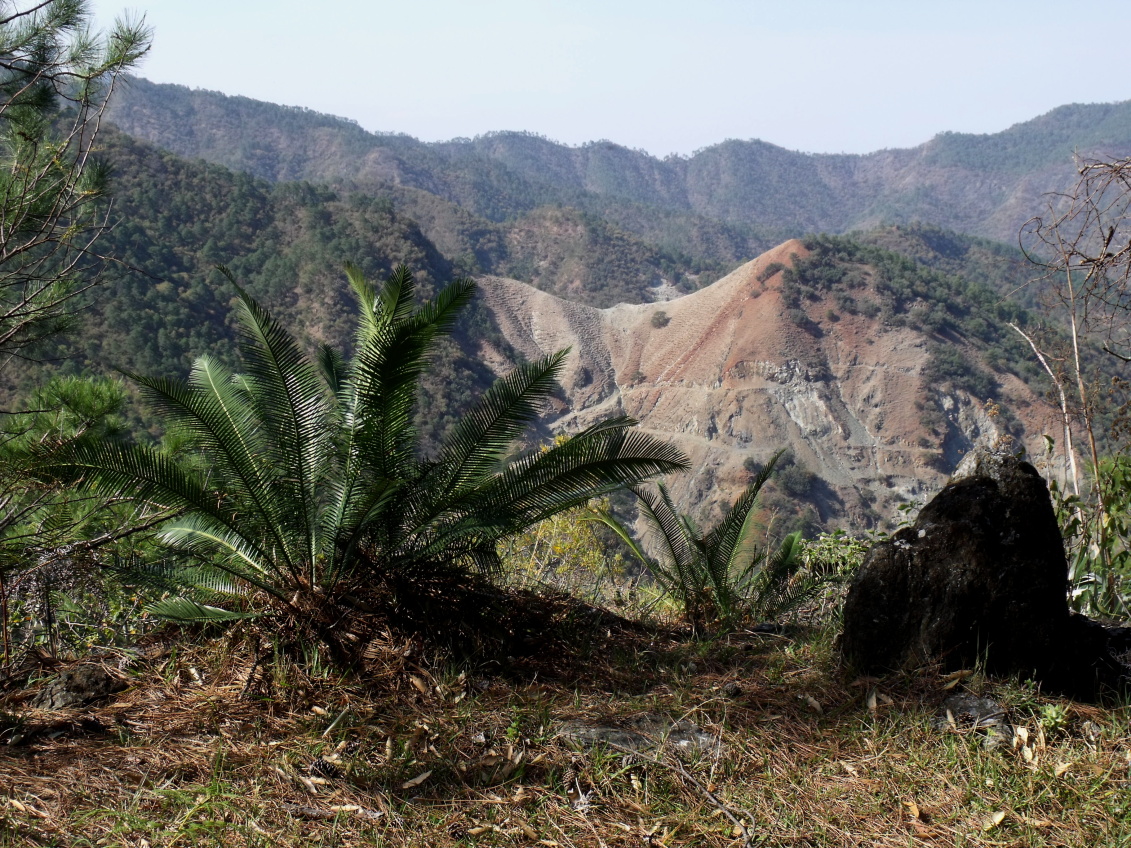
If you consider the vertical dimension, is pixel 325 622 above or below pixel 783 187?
below

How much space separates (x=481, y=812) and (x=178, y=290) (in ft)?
101

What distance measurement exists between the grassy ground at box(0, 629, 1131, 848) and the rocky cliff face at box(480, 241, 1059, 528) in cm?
3059

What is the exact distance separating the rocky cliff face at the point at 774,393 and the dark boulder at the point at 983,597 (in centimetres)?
3036

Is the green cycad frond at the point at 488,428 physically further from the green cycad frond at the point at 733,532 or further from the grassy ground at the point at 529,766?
the green cycad frond at the point at 733,532

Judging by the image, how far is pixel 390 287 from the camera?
306 cm

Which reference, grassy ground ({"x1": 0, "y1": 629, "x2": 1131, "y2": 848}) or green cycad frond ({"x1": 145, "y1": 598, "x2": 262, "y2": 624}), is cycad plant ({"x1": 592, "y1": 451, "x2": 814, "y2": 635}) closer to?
grassy ground ({"x1": 0, "y1": 629, "x2": 1131, "y2": 848})

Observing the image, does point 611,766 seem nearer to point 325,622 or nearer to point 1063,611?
point 325,622

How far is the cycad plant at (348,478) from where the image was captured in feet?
9.02

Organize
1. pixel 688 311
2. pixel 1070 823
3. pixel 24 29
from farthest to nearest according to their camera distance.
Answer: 1. pixel 688 311
2. pixel 24 29
3. pixel 1070 823

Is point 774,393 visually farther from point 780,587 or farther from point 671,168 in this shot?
point 671,168

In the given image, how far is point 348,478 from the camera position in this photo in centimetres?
Answer: 283

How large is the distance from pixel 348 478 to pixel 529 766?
1150 millimetres

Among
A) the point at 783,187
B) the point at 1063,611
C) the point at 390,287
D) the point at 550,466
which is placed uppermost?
the point at 783,187

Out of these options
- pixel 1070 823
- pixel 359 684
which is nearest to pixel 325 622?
pixel 359 684
